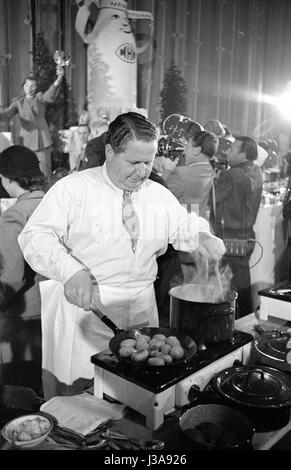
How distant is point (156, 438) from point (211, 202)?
2.35m

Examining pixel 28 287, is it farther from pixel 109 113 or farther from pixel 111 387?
pixel 109 113

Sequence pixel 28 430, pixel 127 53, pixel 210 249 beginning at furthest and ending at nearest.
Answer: pixel 127 53 < pixel 210 249 < pixel 28 430

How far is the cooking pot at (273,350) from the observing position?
1.54m

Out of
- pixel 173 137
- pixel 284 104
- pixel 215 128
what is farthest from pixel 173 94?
pixel 284 104

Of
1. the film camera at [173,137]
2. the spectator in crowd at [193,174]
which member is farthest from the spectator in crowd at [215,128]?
the spectator in crowd at [193,174]

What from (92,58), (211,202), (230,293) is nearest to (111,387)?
(230,293)

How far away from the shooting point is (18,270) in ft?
6.85

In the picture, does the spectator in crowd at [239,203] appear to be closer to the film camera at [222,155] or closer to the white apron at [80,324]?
the film camera at [222,155]

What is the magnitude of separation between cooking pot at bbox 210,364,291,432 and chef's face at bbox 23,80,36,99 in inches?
93.5

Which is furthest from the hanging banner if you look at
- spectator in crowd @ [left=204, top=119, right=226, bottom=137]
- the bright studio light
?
the bright studio light

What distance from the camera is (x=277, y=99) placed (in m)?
5.87

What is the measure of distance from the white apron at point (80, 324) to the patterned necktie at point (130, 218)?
22 centimetres

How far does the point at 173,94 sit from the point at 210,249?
2616mm

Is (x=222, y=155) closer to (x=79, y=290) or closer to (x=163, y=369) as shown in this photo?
(x=79, y=290)
